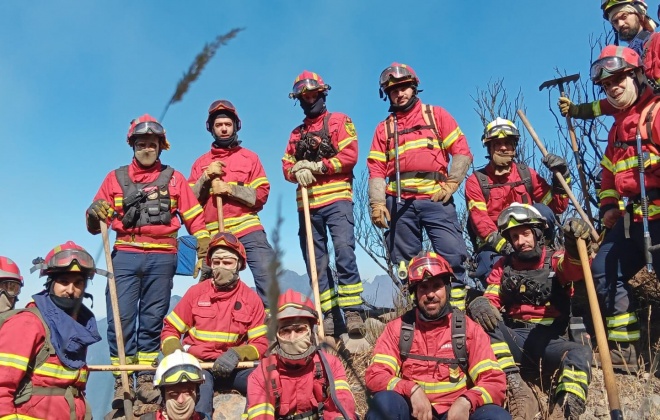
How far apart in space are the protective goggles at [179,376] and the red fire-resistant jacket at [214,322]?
1.16 m

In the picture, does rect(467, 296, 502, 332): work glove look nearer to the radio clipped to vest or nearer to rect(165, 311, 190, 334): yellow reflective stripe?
rect(165, 311, 190, 334): yellow reflective stripe

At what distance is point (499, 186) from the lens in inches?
266

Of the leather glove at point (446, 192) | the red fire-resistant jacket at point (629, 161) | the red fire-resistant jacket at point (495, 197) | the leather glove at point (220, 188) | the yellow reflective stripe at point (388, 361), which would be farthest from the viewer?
the leather glove at point (220, 188)

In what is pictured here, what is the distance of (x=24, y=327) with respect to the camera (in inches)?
170

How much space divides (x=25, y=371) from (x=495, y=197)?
4899 mm

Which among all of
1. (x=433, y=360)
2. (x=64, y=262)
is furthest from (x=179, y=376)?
(x=433, y=360)

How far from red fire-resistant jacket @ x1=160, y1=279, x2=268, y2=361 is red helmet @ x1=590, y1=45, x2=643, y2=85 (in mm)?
3862

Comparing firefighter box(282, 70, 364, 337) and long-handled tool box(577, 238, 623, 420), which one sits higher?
firefighter box(282, 70, 364, 337)

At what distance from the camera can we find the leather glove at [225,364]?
5457 mm

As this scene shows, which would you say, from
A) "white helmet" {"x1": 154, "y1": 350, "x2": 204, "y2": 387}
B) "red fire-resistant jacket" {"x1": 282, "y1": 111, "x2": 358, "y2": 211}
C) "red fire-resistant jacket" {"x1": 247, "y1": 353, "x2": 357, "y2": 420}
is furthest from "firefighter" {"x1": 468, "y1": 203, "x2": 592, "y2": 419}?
"white helmet" {"x1": 154, "y1": 350, "x2": 204, "y2": 387}

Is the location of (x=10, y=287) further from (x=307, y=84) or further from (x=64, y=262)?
(x=307, y=84)

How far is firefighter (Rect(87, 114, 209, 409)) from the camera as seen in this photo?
607 cm

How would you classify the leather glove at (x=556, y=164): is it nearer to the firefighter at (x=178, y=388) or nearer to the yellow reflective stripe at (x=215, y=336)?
the yellow reflective stripe at (x=215, y=336)

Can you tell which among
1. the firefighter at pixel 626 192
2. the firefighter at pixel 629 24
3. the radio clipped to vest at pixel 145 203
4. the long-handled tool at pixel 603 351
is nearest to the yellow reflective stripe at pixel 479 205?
the firefighter at pixel 626 192
